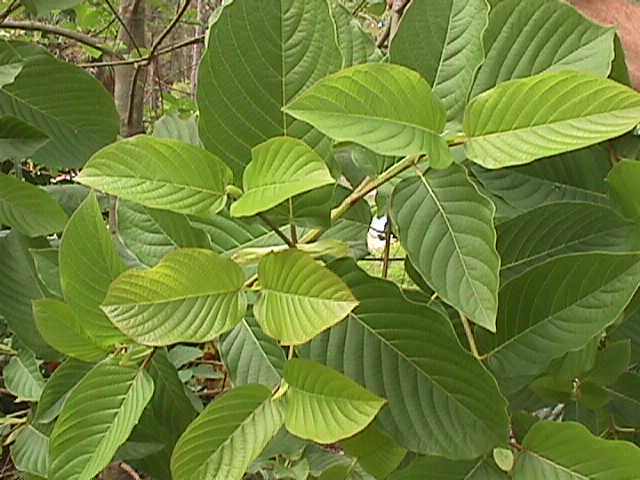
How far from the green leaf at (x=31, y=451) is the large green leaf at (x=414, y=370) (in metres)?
0.36

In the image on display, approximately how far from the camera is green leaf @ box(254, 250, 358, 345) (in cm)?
41

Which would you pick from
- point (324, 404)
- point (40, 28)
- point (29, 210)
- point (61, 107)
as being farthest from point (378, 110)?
point (40, 28)

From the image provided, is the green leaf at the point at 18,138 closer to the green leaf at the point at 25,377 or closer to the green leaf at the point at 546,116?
the green leaf at the point at 25,377

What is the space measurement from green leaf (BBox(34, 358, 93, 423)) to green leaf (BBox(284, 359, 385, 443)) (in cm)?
24

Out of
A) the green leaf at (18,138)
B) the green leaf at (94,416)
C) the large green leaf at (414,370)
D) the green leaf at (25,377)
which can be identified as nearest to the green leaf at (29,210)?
the green leaf at (18,138)

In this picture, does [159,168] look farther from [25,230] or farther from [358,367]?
[25,230]

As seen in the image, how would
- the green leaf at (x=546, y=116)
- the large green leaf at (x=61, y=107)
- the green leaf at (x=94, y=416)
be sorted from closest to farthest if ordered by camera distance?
1. the green leaf at (x=546, y=116)
2. the green leaf at (x=94, y=416)
3. the large green leaf at (x=61, y=107)

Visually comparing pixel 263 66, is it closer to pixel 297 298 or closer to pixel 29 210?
pixel 297 298

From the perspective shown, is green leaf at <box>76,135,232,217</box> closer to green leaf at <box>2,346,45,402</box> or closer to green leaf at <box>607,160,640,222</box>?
green leaf at <box>607,160,640,222</box>

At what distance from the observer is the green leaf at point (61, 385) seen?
24.6 inches

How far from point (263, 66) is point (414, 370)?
8.4 inches

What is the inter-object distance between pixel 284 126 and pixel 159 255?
16 cm

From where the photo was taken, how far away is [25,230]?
727 mm

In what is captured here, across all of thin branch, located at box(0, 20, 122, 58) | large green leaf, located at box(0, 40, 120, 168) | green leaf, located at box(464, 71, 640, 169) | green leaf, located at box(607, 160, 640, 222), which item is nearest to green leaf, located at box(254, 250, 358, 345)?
green leaf, located at box(464, 71, 640, 169)
